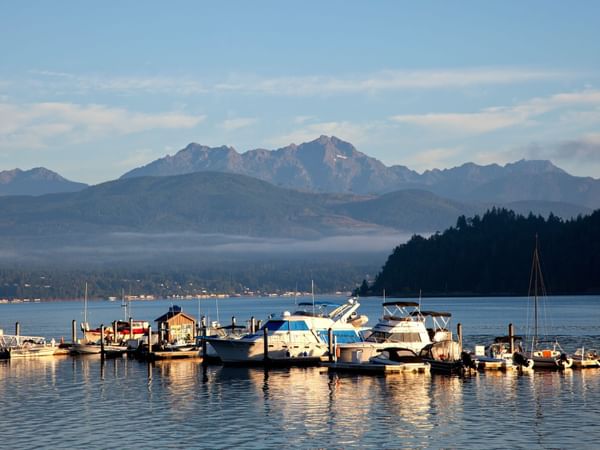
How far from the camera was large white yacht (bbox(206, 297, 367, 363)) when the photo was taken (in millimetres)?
94125

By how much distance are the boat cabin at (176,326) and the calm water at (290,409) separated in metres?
18.5

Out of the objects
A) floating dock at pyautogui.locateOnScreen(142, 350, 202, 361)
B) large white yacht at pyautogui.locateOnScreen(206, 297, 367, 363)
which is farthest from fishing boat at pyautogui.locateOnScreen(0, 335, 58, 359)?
large white yacht at pyautogui.locateOnScreen(206, 297, 367, 363)

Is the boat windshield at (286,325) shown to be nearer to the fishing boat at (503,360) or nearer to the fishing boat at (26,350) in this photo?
the fishing boat at (503,360)

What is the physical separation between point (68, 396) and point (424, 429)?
1106 inches

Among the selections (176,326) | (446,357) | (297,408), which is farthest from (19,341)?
(297,408)

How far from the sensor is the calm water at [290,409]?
56.8 m

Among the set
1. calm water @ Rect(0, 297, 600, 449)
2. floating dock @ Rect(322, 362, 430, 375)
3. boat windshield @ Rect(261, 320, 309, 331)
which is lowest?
calm water @ Rect(0, 297, 600, 449)

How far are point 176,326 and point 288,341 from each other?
24031 mm

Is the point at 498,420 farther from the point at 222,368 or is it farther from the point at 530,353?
the point at 222,368

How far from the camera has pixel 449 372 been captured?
8525 cm

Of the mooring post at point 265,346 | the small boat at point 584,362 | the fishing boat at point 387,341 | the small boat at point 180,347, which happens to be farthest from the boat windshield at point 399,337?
the small boat at point 180,347

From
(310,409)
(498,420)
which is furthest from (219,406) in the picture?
(498,420)

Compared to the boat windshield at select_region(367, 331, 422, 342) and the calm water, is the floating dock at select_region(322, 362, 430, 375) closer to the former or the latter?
the calm water

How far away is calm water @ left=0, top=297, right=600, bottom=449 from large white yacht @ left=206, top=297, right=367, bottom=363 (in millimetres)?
2385
